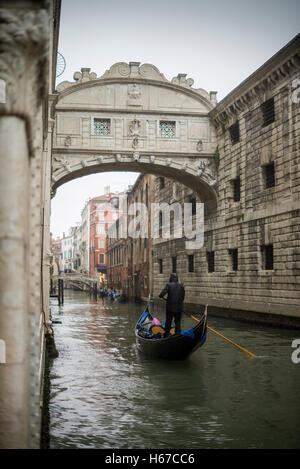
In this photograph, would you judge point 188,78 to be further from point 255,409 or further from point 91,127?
point 255,409

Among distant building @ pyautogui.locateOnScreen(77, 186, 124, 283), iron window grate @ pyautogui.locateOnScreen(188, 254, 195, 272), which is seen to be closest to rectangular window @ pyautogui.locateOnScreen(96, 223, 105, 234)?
distant building @ pyautogui.locateOnScreen(77, 186, 124, 283)

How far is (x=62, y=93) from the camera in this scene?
51.7 feet

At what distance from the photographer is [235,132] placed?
15.9 m

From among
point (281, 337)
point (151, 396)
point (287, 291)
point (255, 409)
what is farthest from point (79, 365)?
point (287, 291)

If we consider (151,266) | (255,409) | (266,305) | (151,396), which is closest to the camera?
(255,409)

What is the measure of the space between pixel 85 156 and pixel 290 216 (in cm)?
696

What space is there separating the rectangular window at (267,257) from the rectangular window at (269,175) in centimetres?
167

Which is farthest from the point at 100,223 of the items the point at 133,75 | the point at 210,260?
the point at 133,75

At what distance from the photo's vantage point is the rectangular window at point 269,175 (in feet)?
44.5

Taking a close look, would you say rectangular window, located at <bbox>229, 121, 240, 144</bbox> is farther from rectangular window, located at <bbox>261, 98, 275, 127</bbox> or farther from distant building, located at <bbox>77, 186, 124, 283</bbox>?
distant building, located at <bbox>77, 186, 124, 283</bbox>

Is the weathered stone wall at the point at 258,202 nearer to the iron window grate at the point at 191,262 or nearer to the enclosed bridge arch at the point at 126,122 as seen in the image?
the enclosed bridge arch at the point at 126,122

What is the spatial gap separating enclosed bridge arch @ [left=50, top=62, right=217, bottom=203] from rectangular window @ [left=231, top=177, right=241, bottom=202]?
1233 mm

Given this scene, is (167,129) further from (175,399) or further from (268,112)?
(175,399)

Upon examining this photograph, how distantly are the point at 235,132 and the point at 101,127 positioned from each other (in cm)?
428
